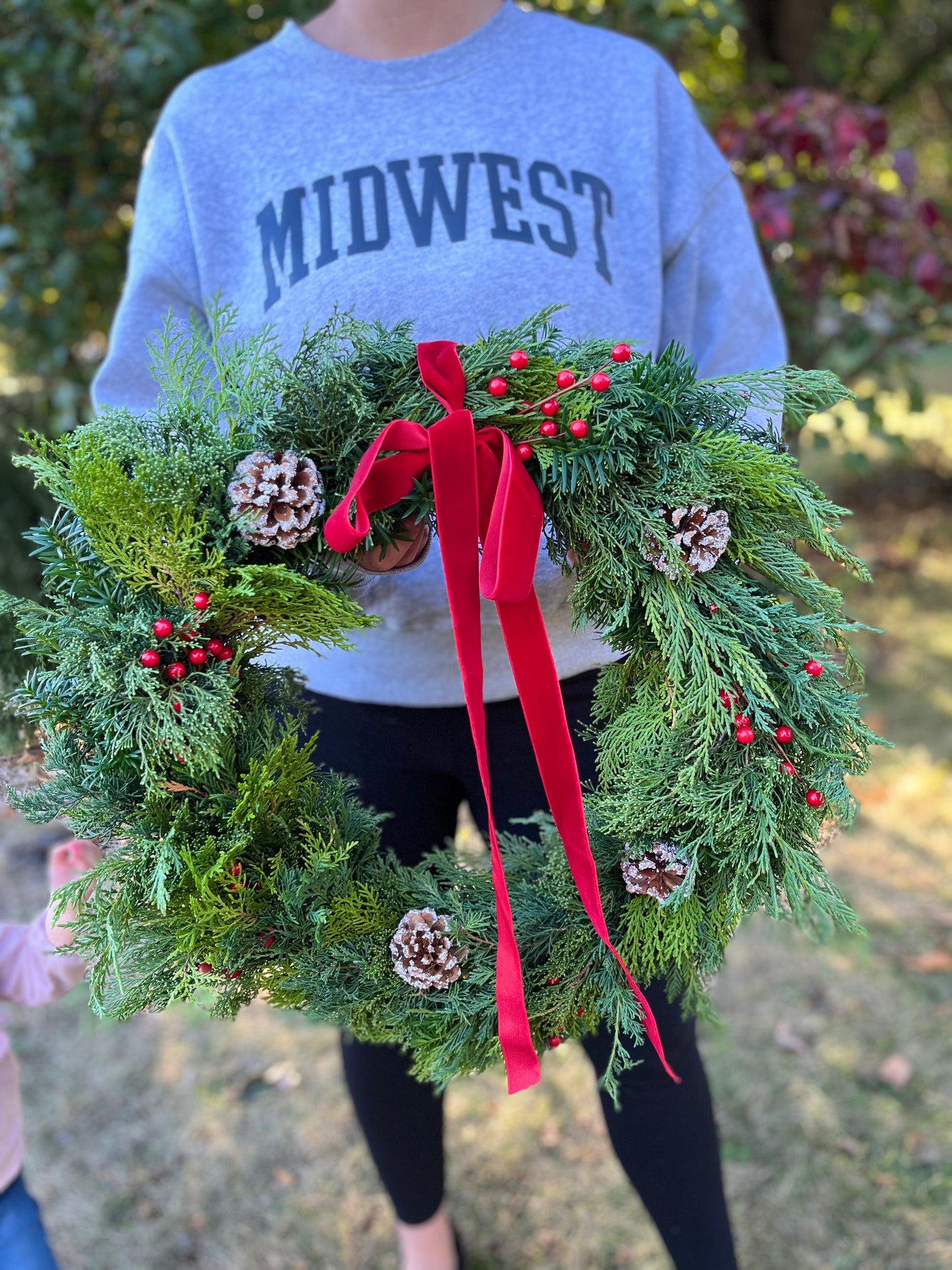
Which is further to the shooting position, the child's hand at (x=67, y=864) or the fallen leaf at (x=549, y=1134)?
the fallen leaf at (x=549, y=1134)

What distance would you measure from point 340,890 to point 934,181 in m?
5.78

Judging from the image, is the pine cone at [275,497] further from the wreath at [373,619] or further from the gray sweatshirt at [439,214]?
the gray sweatshirt at [439,214]

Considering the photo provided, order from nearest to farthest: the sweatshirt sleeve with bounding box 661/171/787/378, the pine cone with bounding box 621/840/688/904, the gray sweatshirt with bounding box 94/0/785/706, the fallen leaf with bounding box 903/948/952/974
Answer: the pine cone with bounding box 621/840/688/904 → the gray sweatshirt with bounding box 94/0/785/706 → the sweatshirt sleeve with bounding box 661/171/787/378 → the fallen leaf with bounding box 903/948/952/974

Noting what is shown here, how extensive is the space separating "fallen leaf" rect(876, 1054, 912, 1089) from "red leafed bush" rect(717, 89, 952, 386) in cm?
172

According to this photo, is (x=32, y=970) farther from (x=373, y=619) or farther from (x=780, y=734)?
(x=780, y=734)

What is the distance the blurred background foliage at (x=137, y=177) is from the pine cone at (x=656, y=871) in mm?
1452

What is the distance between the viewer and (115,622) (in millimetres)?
880

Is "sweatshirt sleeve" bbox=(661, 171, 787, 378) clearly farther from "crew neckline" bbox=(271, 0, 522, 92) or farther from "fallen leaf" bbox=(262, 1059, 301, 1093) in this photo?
"fallen leaf" bbox=(262, 1059, 301, 1093)

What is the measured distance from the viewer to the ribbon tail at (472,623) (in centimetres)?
90

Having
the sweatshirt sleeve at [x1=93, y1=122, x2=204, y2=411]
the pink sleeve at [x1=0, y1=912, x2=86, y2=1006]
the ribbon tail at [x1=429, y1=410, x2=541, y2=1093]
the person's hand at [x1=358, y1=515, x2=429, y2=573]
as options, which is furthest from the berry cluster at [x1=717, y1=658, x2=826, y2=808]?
the pink sleeve at [x1=0, y1=912, x2=86, y2=1006]

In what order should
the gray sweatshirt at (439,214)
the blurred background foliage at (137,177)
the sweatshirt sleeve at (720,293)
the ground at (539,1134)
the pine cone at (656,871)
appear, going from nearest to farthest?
the pine cone at (656,871) < the gray sweatshirt at (439,214) < the sweatshirt sleeve at (720,293) < the ground at (539,1134) < the blurred background foliage at (137,177)

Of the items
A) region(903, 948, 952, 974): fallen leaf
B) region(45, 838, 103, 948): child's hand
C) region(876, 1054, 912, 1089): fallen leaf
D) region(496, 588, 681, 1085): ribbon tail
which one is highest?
region(496, 588, 681, 1085): ribbon tail

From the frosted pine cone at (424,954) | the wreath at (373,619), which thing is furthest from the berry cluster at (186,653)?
the frosted pine cone at (424,954)

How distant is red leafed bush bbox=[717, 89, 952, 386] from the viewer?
7.39 feet
